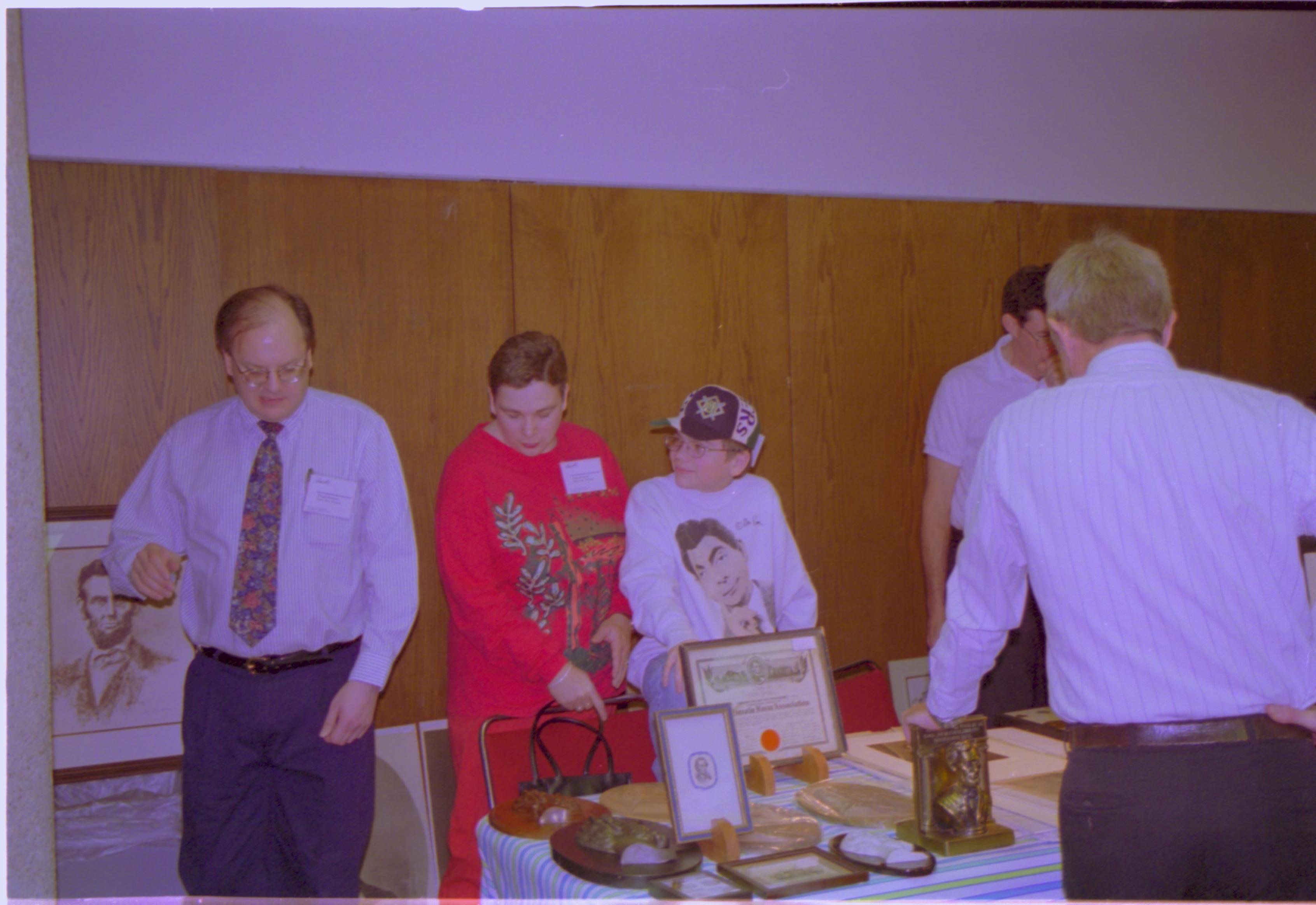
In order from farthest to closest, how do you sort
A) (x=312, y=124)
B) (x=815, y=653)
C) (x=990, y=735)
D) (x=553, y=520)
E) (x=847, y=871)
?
(x=312, y=124) → (x=553, y=520) → (x=990, y=735) → (x=815, y=653) → (x=847, y=871)

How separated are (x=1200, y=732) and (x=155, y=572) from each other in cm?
198

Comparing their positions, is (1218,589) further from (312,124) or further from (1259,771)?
(312,124)

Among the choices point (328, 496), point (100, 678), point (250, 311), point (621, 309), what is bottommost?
point (100, 678)

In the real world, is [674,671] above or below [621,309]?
below

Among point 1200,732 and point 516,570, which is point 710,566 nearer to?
point 516,570

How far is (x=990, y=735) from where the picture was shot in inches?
90.2

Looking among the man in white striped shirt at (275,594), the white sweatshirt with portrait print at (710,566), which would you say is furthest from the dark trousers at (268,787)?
the white sweatshirt with portrait print at (710,566)

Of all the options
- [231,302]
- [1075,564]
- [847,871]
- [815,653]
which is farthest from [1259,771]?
[231,302]

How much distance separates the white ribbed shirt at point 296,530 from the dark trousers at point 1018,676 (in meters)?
1.69

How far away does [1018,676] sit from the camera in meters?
3.14

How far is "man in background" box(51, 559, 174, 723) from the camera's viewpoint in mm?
2693

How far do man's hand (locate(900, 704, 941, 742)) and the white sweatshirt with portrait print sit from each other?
0.72 m

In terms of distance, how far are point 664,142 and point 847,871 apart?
2.48 meters

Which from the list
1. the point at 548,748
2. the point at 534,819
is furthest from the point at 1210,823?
the point at 548,748
